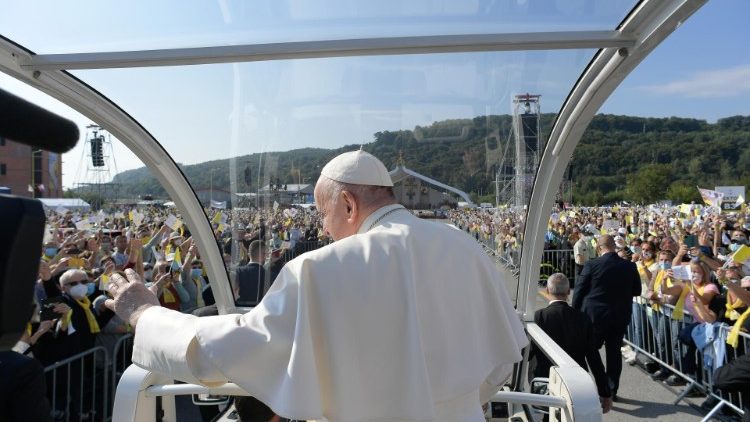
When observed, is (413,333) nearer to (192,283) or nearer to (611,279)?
(611,279)

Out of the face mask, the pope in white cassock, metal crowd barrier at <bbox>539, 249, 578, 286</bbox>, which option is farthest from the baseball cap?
metal crowd barrier at <bbox>539, 249, 578, 286</bbox>

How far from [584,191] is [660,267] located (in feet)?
229

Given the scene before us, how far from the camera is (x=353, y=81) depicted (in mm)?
3758

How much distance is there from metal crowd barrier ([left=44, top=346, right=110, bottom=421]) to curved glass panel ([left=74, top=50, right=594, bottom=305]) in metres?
2.16

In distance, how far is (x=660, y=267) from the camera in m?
7.89

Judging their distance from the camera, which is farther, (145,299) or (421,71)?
(421,71)

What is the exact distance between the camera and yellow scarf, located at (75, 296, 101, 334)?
5.54 metres

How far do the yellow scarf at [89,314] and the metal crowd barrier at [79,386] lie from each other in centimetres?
21

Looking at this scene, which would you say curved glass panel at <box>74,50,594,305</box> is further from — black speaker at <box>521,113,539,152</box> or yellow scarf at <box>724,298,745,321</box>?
yellow scarf at <box>724,298,745,321</box>

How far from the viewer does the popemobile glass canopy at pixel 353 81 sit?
9.44 ft

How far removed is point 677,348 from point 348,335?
21.1ft

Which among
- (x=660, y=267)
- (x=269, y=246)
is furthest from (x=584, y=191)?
(x=269, y=246)

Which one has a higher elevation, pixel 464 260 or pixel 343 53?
pixel 343 53

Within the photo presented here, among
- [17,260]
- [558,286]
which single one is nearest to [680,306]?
[558,286]
